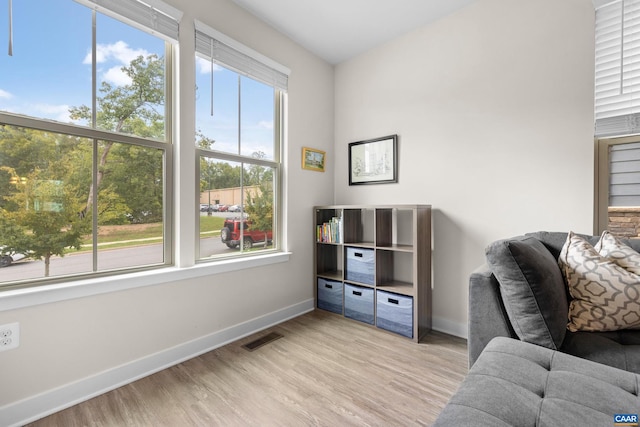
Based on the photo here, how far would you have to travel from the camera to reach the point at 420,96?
2.61 meters

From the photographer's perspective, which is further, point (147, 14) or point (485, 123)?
point (485, 123)

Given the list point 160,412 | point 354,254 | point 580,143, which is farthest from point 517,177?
point 160,412

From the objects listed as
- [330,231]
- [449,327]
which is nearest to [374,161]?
[330,231]

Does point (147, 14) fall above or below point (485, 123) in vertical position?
above

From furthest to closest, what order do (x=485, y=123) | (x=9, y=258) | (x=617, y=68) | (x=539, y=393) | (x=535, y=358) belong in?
(x=485, y=123) < (x=617, y=68) < (x=9, y=258) < (x=535, y=358) < (x=539, y=393)

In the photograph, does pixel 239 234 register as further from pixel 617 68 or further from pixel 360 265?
pixel 617 68

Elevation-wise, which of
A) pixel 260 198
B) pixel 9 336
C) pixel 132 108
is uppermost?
pixel 132 108

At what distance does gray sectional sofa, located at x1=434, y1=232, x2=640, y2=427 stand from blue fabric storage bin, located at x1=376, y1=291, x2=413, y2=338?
0.92 metres

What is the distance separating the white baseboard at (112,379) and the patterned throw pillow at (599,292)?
2182 mm

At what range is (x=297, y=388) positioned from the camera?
5.53 feet

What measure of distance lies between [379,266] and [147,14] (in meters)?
2.56

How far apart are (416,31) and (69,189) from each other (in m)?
3.01

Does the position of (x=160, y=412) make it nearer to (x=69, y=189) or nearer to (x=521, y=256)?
(x=69, y=189)

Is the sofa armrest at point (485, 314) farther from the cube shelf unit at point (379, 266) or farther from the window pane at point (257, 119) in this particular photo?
the window pane at point (257, 119)
